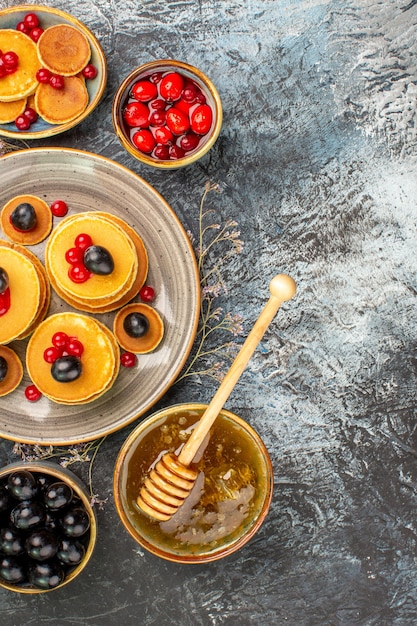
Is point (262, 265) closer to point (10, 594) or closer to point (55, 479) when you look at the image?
point (55, 479)

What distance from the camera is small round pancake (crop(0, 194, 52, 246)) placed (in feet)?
6.97

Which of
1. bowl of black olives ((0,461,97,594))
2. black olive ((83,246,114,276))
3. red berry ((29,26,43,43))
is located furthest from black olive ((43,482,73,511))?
red berry ((29,26,43,43))

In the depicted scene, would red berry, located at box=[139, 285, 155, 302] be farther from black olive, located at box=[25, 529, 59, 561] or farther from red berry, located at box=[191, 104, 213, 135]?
black olive, located at box=[25, 529, 59, 561]

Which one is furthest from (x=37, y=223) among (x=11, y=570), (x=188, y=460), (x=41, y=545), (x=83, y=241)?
(x=11, y=570)

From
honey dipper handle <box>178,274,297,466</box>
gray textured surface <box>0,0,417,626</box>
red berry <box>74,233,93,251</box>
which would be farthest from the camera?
gray textured surface <box>0,0,417,626</box>

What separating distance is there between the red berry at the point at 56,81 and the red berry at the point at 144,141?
33 cm

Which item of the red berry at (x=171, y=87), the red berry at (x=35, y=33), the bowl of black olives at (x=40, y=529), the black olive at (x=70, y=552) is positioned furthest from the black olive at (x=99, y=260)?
the black olive at (x=70, y=552)

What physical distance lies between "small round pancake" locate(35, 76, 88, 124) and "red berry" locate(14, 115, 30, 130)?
2.4 inches

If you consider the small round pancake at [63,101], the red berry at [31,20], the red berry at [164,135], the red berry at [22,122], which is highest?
the red berry at [31,20]

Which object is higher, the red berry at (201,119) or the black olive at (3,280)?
the red berry at (201,119)

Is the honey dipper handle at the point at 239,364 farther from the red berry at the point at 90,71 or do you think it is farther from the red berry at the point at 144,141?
the red berry at the point at 90,71

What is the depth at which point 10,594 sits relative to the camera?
7.70 feet

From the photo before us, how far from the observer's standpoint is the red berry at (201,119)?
213 cm

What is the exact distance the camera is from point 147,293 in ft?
7.05
